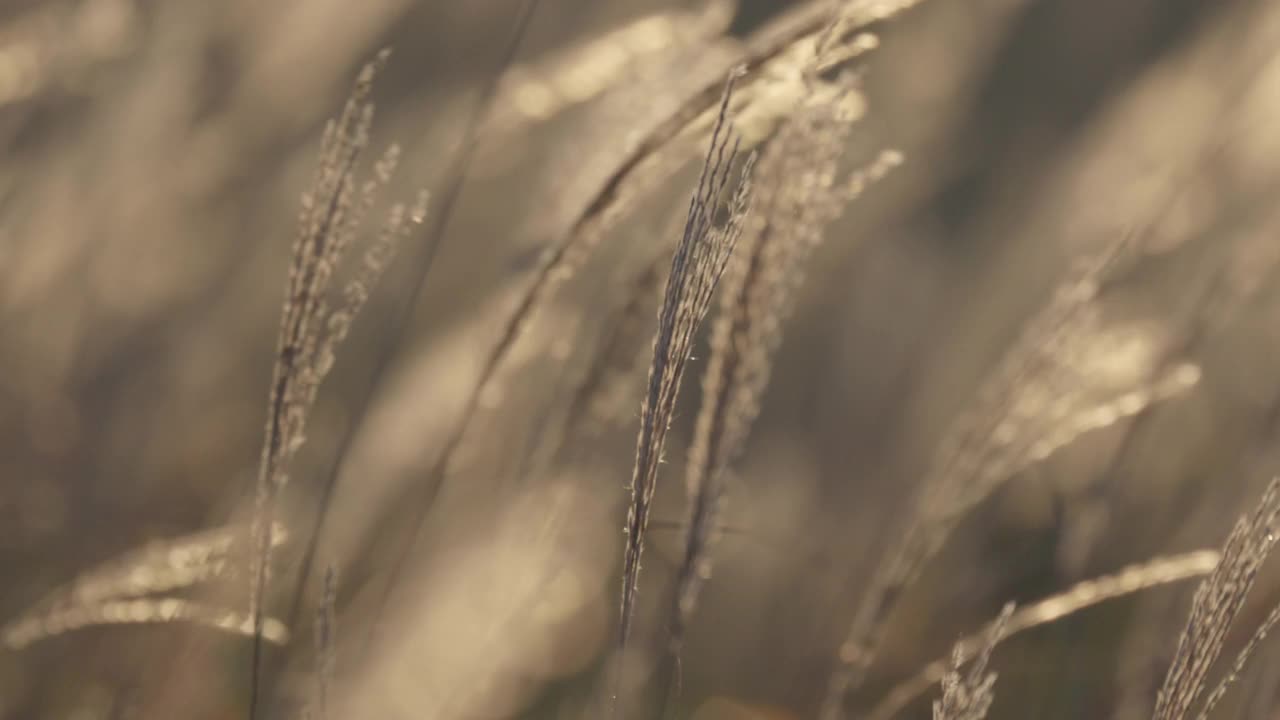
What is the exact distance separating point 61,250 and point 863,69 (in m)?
1.19

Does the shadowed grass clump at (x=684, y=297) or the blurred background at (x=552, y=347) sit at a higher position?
the blurred background at (x=552, y=347)

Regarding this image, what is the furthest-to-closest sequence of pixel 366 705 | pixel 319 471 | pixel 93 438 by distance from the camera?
pixel 319 471 → pixel 93 438 → pixel 366 705

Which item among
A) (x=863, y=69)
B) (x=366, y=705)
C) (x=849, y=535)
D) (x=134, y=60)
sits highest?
(x=134, y=60)

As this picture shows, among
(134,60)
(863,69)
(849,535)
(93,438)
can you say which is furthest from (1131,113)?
(93,438)

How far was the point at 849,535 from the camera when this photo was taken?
201 centimetres

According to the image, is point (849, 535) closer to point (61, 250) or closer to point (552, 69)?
point (552, 69)

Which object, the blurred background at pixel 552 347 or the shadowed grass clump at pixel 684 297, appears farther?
the blurred background at pixel 552 347

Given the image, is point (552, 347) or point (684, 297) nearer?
point (684, 297)

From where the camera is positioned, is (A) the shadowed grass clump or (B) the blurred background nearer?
(A) the shadowed grass clump

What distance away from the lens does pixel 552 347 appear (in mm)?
1534

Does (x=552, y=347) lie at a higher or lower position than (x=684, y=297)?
higher

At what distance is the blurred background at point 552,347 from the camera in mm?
1568

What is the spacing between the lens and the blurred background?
1.57 meters

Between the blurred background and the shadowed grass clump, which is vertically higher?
the blurred background
